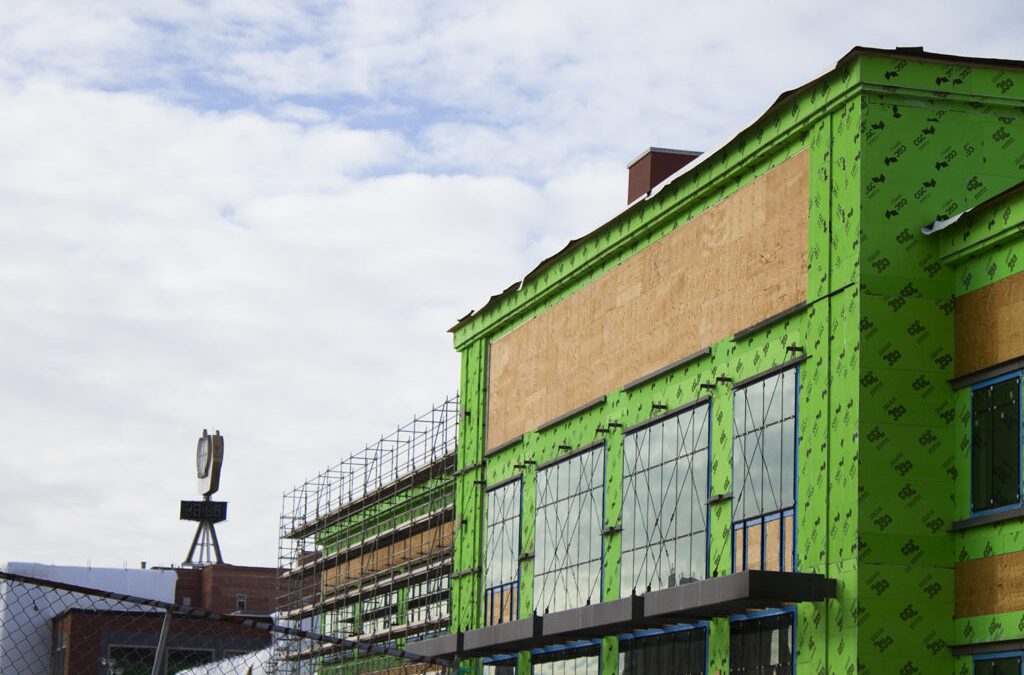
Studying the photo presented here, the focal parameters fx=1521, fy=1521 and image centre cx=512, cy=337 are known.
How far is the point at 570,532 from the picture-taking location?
114 feet

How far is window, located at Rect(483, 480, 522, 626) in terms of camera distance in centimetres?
3803

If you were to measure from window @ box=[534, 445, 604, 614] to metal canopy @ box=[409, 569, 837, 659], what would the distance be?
1191 millimetres

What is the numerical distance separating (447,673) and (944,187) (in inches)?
884

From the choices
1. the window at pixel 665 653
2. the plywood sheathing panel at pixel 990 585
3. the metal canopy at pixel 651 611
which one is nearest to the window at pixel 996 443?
the plywood sheathing panel at pixel 990 585

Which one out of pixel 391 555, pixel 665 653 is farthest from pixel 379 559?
pixel 665 653

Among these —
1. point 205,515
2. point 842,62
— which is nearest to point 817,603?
point 842,62

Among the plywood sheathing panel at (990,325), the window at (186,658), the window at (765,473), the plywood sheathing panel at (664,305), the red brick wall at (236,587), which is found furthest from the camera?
the red brick wall at (236,587)

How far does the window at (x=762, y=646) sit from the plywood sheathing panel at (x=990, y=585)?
126 inches

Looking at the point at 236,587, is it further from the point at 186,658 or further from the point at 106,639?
the point at 106,639

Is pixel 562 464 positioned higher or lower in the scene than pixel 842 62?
lower

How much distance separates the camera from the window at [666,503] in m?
28.8

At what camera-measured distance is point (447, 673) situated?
4169 centimetres

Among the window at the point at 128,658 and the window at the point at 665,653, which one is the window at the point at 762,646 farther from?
the window at the point at 128,658

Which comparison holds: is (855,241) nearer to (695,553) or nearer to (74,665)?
(695,553)
